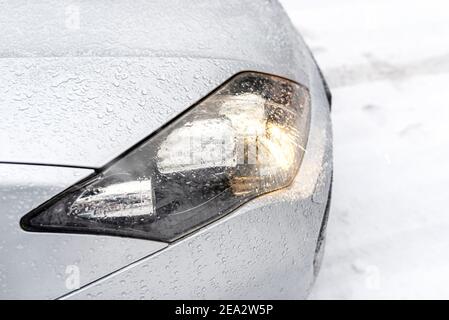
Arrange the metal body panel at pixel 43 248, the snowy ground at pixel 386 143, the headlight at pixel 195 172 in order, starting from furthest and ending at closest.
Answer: the snowy ground at pixel 386 143
the headlight at pixel 195 172
the metal body panel at pixel 43 248

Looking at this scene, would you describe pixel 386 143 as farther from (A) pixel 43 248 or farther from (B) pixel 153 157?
(A) pixel 43 248

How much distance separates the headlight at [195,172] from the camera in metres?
1.57

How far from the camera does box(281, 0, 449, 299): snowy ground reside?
2.43 meters

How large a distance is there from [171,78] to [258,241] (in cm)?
55

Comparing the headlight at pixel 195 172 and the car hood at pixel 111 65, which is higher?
the car hood at pixel 111 65

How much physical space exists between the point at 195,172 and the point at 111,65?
0.41 meters

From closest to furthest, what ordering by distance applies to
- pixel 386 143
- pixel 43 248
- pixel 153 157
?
pixel 43 248
pixel 153 157
pixel 386 143

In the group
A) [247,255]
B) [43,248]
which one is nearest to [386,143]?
[247,255]

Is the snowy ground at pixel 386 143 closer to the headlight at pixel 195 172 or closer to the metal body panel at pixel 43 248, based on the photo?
the headlight at pixel 195 172

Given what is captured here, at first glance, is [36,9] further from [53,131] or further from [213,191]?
[213,191]

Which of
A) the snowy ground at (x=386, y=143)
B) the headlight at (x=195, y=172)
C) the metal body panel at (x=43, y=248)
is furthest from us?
the snowy ground at (x=386, y=143)

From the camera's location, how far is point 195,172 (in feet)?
5.50

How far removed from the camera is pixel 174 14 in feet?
6.31

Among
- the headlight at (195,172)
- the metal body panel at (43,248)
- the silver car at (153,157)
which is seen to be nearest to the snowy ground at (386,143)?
the silver car at (153,157)
